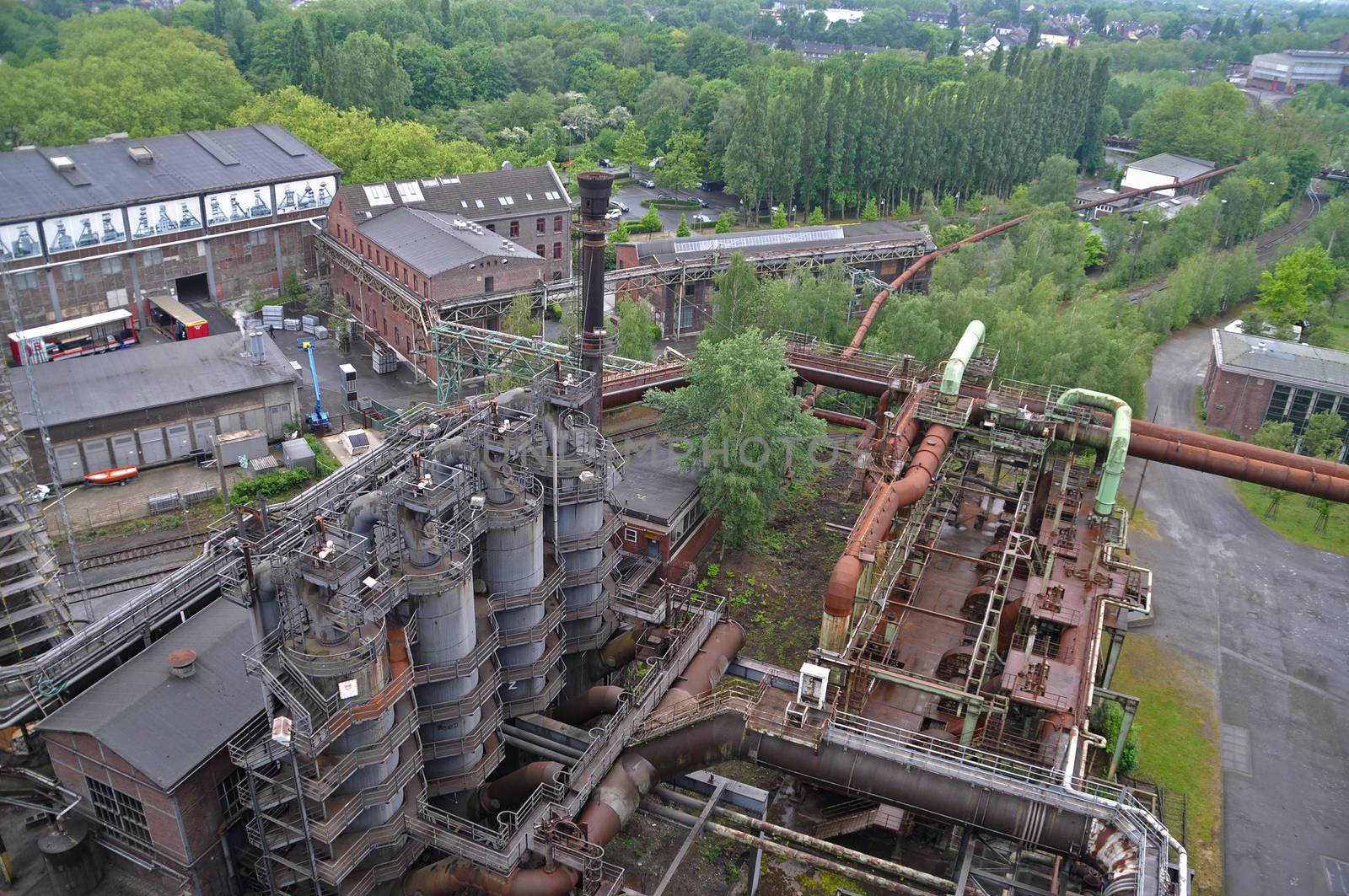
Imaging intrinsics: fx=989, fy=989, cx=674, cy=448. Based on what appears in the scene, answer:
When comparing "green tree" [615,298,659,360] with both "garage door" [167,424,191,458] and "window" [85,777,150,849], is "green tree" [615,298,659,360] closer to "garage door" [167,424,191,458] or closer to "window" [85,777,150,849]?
"garage door" [167,424,191,458]

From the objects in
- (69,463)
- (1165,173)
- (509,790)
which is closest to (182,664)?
(509,790)

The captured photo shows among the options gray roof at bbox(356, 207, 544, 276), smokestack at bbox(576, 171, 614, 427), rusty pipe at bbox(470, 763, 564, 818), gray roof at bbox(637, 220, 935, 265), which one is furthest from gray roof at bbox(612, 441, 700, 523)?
gray roof at bbox(637, 220, 935, 265)

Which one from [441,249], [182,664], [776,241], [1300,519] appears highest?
[441,249]

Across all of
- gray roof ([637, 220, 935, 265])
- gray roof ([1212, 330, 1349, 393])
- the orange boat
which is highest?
gray roof ([637, 220, 935, 265])

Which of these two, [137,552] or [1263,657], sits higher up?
[137,552]

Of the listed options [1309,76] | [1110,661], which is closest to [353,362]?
[1110,661]

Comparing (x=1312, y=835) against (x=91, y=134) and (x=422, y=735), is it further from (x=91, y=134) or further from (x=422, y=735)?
(x=91, y=134)

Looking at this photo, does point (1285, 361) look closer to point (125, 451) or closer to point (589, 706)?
point (589, 706)
